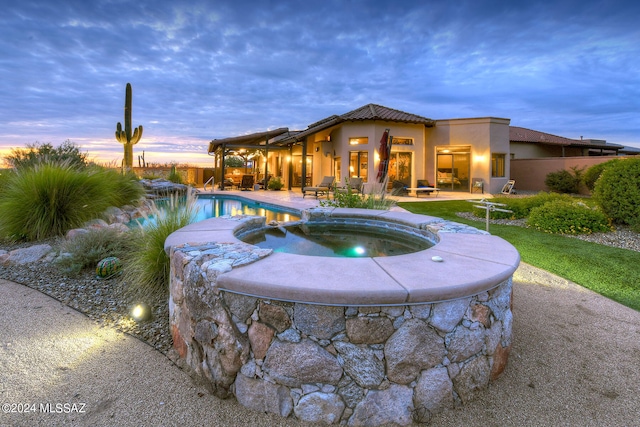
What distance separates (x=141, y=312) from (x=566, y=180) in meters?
19.5

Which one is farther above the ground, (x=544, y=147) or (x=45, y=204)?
(x=544, y=147)

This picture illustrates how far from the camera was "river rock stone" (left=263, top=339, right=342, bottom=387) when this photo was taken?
178 cm

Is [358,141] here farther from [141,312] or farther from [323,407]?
[323,407]

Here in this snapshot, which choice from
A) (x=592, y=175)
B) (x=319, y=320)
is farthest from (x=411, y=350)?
(x=592, y=175)

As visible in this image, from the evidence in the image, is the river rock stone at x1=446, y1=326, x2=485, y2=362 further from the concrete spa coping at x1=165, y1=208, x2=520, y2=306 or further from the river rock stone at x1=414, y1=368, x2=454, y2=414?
the concrete spa coping at x1=165, y1=208, x2=520, y2=306

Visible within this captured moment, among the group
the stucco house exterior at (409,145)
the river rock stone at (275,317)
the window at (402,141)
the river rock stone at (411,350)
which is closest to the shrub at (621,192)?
the river rock stone at (411,350)

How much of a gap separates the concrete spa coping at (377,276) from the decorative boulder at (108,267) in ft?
5.54

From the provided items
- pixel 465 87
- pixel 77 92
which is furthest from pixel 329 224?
pixel 465 87

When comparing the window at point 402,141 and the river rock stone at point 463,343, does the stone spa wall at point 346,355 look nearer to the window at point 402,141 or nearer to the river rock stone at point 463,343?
the river rock stone at point 463,343

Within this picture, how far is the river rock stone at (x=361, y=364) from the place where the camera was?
1770mm

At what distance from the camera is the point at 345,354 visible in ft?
5.83

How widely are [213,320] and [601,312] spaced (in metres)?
3.77

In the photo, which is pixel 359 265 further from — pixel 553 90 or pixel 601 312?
pixel 553 90

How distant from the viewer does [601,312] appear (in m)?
3.22
